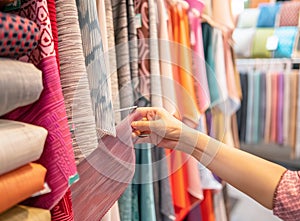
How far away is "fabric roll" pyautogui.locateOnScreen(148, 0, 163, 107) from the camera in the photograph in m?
0.66

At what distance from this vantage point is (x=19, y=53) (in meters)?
0.33

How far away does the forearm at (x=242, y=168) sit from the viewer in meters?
0.65

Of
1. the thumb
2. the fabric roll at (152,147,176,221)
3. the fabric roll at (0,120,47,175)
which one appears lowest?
the fabric roll at (152,147,176,221)

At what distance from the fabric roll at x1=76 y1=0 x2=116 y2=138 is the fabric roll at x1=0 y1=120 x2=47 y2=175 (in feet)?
0.54

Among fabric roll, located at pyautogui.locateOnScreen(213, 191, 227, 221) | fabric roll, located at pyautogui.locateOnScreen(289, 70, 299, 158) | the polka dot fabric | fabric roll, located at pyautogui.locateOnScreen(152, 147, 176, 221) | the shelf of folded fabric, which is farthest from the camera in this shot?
the shelf of folded fabric

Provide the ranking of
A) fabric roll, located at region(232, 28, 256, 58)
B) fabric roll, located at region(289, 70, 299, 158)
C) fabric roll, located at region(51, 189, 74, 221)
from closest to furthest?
fabric roll, located at region(51, 189, 74, 221) < fabric roll, located at region(289, 70, 299, 158) < fabric roll, located at region(232, 28, 256, 58)

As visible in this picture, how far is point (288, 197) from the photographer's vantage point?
2.04 ft

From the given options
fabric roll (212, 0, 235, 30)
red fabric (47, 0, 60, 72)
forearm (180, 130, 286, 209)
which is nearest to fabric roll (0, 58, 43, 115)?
red fabric (47, 0, 60, 72)

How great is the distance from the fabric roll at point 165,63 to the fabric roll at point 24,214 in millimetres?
333

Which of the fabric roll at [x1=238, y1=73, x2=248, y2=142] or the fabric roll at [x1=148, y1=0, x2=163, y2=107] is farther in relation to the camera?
the fabric roll at [x1=238, y1=73, x2=248, y2=142]

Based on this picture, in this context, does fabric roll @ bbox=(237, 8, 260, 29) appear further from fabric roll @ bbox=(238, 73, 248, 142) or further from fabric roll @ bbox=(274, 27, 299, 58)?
fabric roll @ bbox=(238, 73, 248, 142)

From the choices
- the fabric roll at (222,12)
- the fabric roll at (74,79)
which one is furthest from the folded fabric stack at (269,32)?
the fabric roll at (74,79)

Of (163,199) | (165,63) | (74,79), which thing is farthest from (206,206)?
(74,79)

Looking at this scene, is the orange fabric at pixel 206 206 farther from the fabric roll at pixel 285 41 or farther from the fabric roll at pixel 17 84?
the fabric roll at pixel 285 41
